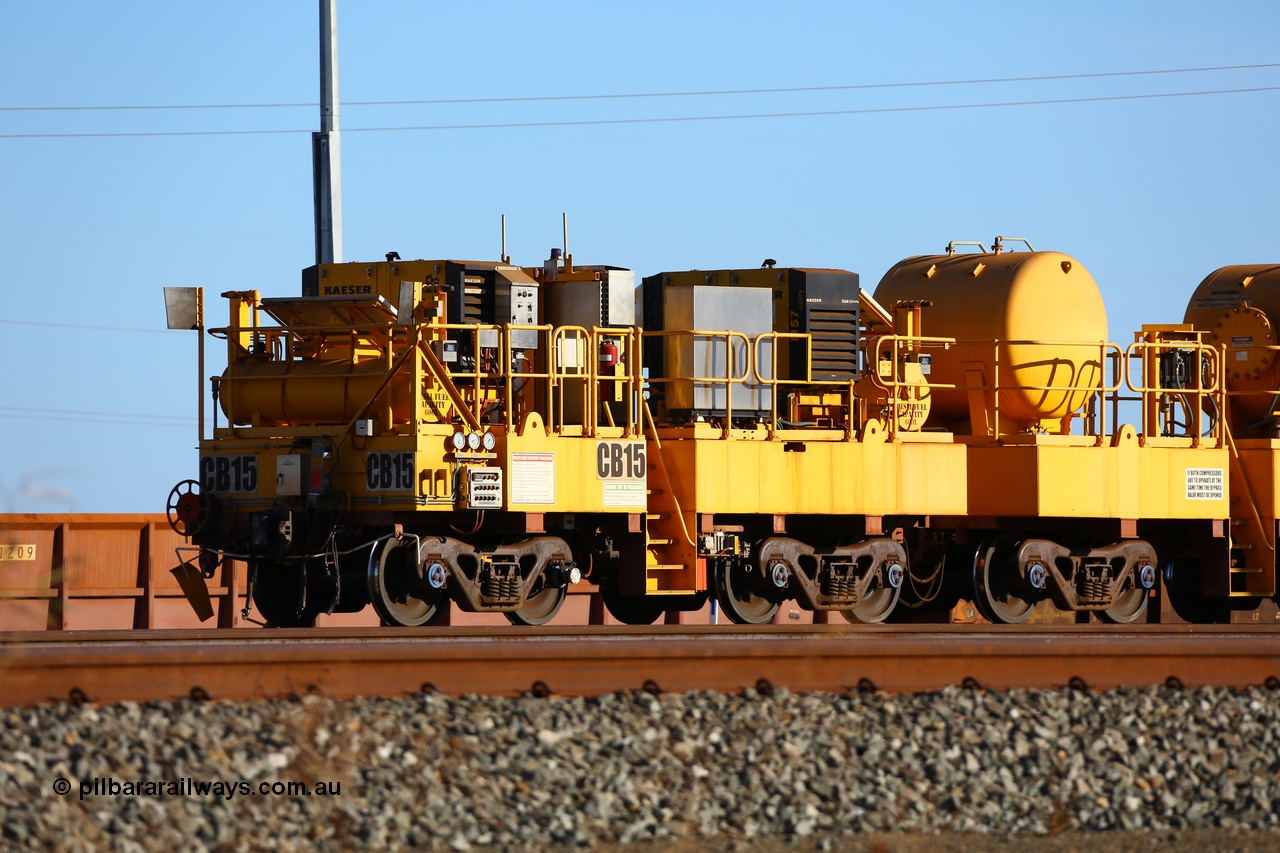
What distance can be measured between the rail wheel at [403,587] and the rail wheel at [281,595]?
3.35ft

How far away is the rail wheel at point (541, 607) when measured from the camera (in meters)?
16.3

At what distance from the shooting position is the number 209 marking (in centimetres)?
1597

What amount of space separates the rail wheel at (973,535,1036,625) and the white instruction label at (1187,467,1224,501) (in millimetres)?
2057

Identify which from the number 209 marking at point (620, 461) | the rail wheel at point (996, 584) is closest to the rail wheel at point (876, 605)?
the rail wheel at point (996, 584)

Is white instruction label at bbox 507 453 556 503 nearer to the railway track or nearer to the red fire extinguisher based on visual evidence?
the red fire extinguisher

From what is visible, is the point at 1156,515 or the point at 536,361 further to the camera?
the point at 1156,515

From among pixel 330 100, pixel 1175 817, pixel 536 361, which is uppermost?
pixel 330 100

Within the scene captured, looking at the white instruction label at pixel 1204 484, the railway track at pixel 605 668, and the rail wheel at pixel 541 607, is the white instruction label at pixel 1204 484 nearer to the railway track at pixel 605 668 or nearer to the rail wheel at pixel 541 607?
the rail wheel at pixel 541 607

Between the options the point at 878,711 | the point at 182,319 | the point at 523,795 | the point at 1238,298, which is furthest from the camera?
the point at 1238,298

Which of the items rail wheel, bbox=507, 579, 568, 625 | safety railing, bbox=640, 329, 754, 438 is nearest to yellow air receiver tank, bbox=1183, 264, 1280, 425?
safety railing, bbox=640, 329, 754, 438

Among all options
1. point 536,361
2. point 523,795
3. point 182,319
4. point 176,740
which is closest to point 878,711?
point 523,795

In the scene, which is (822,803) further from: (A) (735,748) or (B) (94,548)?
(B) (94,548)

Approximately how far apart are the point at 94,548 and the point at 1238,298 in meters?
13.0

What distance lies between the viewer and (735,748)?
343 inches
